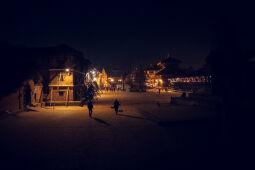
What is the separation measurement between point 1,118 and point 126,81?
69.4 m

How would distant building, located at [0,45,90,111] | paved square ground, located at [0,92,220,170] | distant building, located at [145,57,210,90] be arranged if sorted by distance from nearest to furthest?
paved square ground, located at [0,92,220,170], distant building, located at [0,45,90,111], distant building, located at [145,57,210,90]

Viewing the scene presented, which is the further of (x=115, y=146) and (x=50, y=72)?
(x=50, y=72)

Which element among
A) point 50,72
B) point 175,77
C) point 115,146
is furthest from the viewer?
point 175,77

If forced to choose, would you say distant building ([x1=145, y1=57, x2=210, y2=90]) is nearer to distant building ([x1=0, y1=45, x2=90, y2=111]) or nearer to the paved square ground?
the paved square ground

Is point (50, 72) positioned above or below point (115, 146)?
above

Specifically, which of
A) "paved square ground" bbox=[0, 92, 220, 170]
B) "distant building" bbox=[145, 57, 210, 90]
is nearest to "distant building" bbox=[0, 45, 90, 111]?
"paved square ground" bbox=[0, 92, 220, 170]

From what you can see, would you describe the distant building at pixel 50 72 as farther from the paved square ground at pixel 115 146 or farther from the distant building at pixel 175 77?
the distant building at pixel 175 77

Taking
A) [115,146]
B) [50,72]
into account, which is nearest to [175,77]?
[50,72]

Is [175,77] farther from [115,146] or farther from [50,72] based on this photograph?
[115,146]

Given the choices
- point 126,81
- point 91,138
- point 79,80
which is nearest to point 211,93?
point 91,138

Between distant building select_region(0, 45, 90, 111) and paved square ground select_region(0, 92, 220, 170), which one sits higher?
distant building select_region(0, 45, 90, 111)

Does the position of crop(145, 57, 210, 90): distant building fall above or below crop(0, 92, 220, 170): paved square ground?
above

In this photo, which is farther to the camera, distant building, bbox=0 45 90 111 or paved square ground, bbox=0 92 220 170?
distant building, bbox=0 45 90 111

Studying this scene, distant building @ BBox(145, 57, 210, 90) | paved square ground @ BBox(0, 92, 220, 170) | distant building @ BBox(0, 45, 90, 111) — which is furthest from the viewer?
distant building @ BBox(145, 57, 210, 90)
